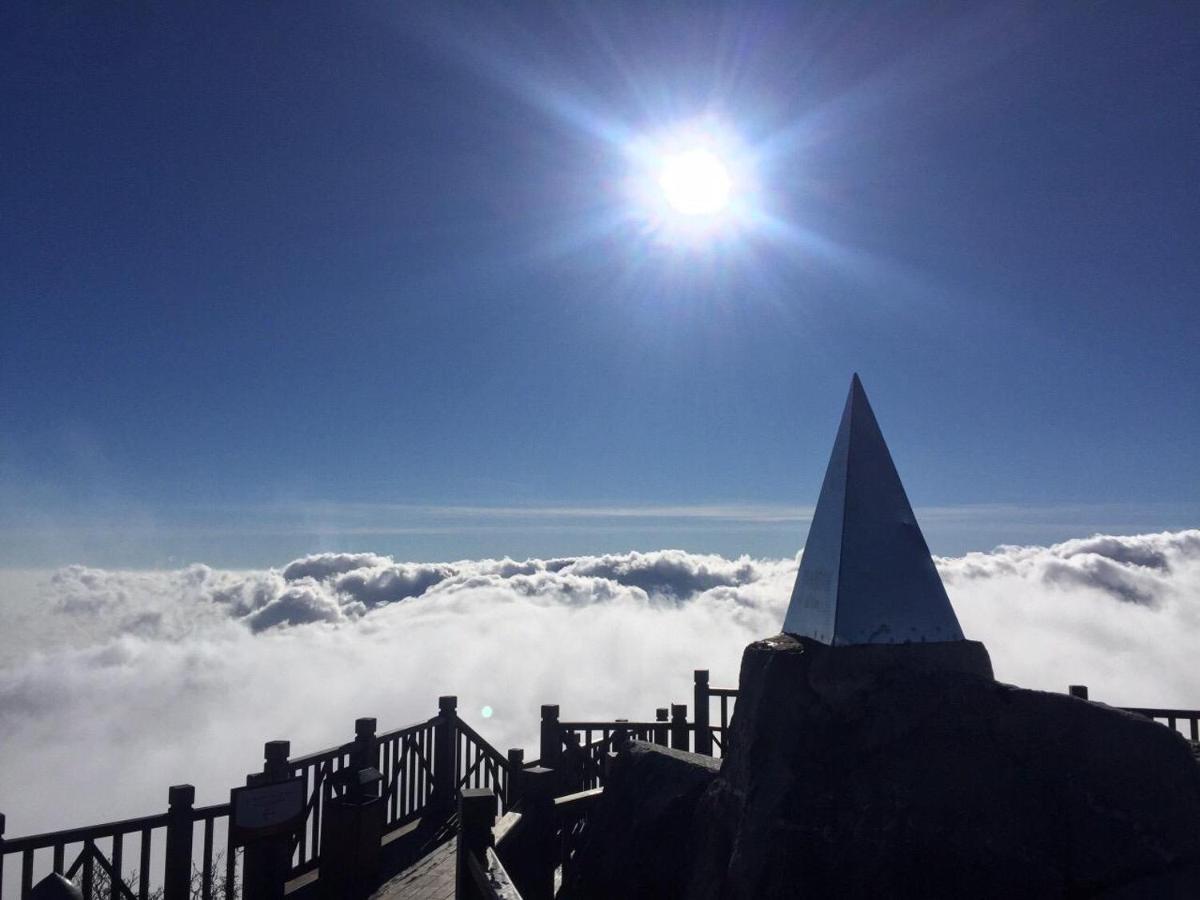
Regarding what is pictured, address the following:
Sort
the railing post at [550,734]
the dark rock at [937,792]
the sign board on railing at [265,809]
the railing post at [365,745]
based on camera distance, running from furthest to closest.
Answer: the railing post at [550,734]
the railing post at [365,745]
the sign board on railing at [265,809]
the dark rock at [937,792]

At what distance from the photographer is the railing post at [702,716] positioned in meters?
11.0

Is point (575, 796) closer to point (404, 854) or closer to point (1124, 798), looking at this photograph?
point (404, 854)

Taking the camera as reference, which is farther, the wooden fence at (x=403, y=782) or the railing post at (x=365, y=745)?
the railing post at (x=365, y=745)

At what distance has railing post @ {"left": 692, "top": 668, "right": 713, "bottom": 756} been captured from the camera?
11.0 metres

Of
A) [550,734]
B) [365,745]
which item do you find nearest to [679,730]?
[550,734]

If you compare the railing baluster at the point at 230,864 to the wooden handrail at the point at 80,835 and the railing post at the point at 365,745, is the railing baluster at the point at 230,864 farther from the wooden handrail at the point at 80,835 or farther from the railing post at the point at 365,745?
the railing post at the point at 365,745

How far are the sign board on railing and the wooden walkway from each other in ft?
4.79

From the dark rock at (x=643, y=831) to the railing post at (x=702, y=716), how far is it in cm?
441

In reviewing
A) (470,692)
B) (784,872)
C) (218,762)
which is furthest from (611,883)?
(218,762)

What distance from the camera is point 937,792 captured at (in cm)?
458

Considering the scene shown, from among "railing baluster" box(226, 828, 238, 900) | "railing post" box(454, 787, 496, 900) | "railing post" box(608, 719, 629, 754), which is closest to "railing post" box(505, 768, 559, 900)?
"railing post" box(454, 787, 496, 900)

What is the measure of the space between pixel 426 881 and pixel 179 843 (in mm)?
2676

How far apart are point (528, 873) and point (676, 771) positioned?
1592 millimetres

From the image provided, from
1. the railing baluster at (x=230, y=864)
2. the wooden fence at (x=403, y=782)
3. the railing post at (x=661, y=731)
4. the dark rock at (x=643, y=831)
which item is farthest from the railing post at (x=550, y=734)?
the railing baluster at (x=230, y=864)
